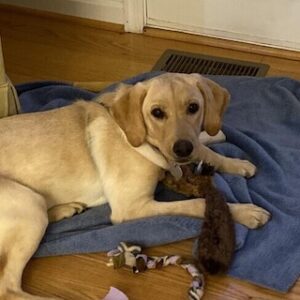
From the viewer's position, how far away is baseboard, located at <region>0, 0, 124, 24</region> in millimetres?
3117

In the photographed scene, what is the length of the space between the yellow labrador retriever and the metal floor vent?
803 mm

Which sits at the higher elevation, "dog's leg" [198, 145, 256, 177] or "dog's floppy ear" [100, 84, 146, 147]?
"dog's floppy ear" [100, 84, 146, 147]

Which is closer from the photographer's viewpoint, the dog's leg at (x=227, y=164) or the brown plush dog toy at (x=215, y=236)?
the brown plush dog toy at (x=215, y=236)

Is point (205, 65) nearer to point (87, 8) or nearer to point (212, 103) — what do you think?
point (87, 8)

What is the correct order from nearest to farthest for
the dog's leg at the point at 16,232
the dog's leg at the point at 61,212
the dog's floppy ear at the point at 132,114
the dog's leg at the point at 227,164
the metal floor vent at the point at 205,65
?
the dog's leg at the point at 16,232
the dog's floppy ear at the point at 132,114
the dog's leg at the point at 61,212
the dog's leg at the point at 227,164
the metal floor vent at the point at 205,65

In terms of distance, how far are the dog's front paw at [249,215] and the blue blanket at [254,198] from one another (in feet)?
0.07

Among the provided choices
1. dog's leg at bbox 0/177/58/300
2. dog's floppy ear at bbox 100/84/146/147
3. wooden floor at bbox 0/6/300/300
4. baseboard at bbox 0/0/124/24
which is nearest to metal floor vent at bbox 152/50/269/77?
wooden floor at bbox 0/6/300/300

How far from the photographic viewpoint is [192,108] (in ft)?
6.37

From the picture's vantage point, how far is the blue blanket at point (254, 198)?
6.32ft

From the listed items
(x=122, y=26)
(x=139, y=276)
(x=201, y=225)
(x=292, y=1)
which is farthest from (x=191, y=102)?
(x=122, y=26)

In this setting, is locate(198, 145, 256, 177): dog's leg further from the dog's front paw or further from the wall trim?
the wall trim

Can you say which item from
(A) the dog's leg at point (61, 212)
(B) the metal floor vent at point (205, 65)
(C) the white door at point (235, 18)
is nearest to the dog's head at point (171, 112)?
(A) the dog's leg at point (61, 212)

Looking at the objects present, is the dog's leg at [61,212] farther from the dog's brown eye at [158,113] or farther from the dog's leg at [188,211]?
the dog's brown eye at [158,113]


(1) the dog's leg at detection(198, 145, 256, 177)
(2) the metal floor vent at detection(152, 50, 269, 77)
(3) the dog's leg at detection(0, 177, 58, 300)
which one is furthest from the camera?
(2) the metal floor vent at detection(152, 50, 269, 77)
